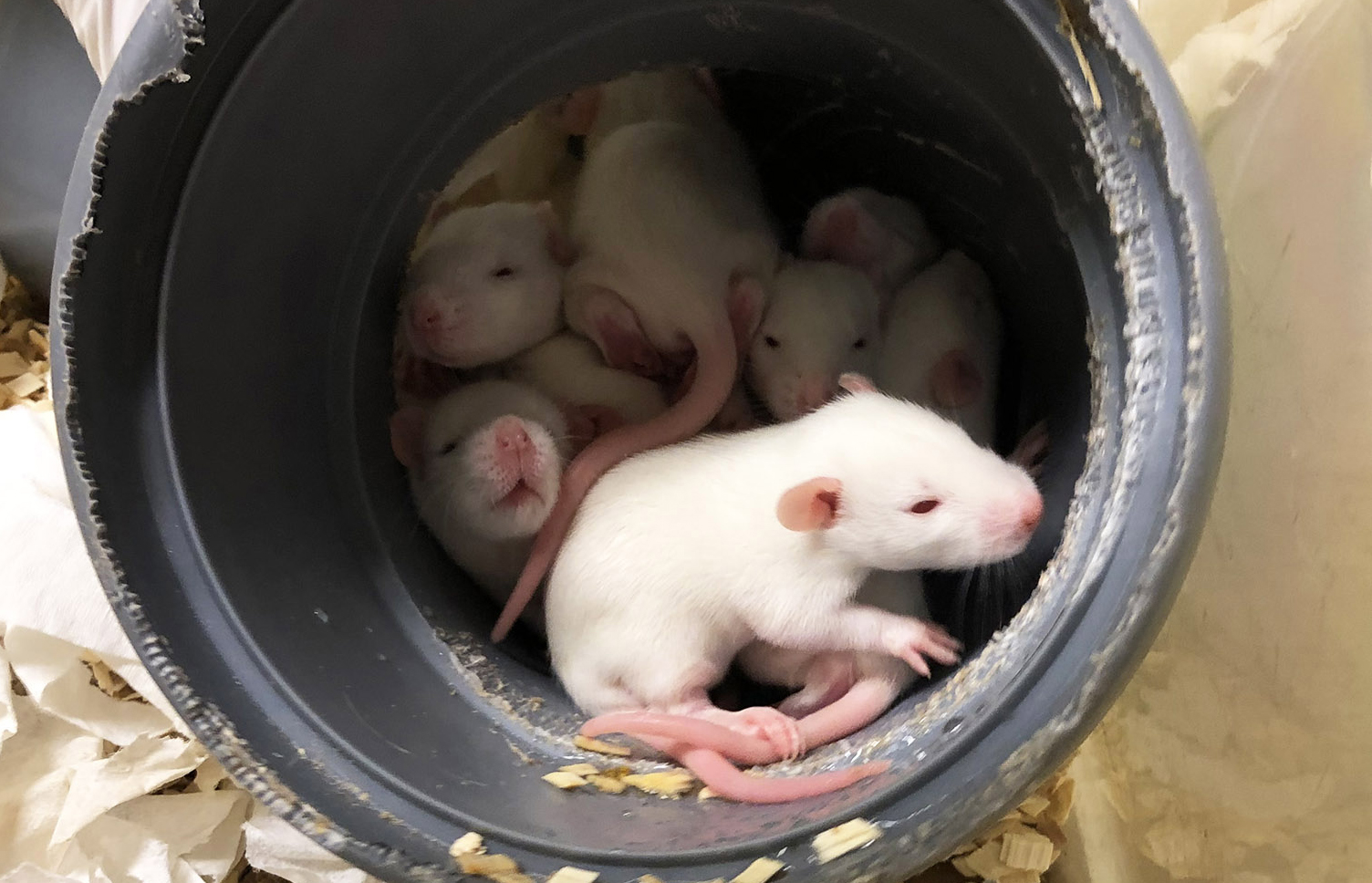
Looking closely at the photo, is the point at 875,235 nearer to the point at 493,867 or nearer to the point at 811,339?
the point at 811,339

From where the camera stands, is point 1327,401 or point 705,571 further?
point 705,571

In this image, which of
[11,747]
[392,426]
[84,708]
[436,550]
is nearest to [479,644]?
[436,550]

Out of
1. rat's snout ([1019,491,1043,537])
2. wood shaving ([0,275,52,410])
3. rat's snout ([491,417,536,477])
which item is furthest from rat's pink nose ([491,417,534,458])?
wood shaving ([0,275,52,410])

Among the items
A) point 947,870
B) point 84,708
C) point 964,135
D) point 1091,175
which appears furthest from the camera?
point 84,708

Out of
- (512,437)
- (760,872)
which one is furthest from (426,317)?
(760,872)

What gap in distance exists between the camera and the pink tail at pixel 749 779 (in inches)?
35.0

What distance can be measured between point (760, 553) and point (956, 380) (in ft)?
1.33

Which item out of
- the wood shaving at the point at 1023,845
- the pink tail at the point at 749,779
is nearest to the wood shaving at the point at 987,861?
the wood shaving at the point at 1023,845

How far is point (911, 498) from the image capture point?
41.6 inches

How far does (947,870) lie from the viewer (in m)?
1.27

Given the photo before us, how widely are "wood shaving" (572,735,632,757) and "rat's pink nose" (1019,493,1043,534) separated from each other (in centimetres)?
49

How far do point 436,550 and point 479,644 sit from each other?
0.57 ft

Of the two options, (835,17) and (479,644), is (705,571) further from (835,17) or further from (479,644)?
(835,17)

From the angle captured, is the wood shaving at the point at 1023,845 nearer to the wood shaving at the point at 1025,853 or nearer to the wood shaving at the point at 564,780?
the wood shaving at the point at 1025,853
